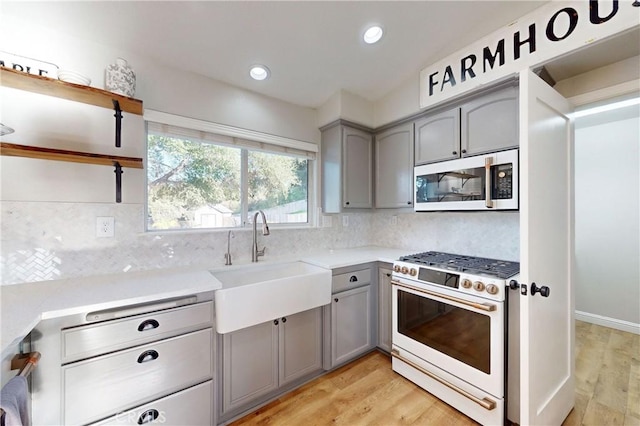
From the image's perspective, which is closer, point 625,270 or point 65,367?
point 65,367

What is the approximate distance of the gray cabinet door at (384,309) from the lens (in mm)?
2176

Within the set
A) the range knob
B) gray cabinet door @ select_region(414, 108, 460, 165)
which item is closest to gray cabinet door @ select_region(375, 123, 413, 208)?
gray cabinet door @ select_region(414, 108, 460, 165)

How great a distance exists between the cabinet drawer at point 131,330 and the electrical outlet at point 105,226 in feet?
2.20

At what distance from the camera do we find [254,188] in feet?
7.57

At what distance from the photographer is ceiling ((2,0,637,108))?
1.49m

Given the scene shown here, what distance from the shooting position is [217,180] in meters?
2.11

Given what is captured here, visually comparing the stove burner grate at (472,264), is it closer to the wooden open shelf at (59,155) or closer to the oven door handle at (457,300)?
the oven door handle at (457,300)

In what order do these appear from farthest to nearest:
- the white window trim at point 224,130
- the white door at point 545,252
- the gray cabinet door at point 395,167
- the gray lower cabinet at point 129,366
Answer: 1. the gray cabinet door at point 395,167
2. the white window trim at point 224,130
3. the white door at point 545,252
4. the gray lower cabinet at point 129,366

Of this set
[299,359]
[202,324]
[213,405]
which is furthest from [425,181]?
[213,405]

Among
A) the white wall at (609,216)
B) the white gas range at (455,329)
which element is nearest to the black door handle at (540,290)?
the white gas range at (455,329)

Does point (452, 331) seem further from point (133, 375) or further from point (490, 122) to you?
point (133, 375)

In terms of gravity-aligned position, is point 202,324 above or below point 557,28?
below

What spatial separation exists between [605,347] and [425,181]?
2298 millimetres

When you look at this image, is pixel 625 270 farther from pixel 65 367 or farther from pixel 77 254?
pixel 77 254
